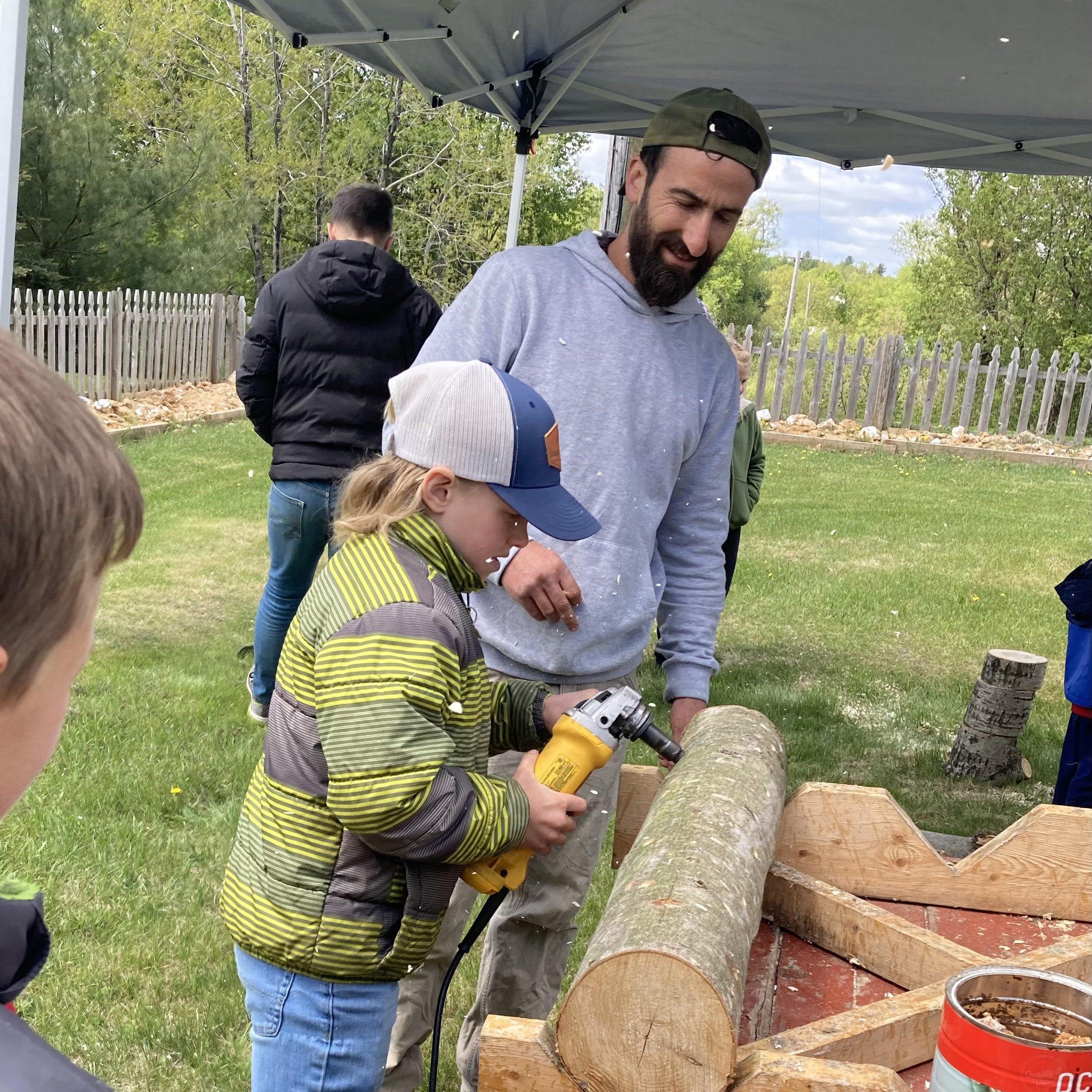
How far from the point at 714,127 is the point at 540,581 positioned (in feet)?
3.84

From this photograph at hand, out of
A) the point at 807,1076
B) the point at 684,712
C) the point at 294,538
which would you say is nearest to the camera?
the point at 807,1076

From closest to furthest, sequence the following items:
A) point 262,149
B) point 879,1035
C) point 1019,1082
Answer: point 1019,1082, point 879,1035, point 262,149

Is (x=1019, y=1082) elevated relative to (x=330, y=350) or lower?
lower

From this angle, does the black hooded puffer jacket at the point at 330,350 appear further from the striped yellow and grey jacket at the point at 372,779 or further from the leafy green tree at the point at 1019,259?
the leafy green tree at the point at 1019,259

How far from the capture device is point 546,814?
1.89 meters

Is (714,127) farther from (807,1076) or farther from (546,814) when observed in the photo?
(807,1076)

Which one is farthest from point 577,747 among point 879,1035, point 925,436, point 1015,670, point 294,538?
point 925,436

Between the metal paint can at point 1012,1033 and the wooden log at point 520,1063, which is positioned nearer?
the metal paint can at point 1012,1033

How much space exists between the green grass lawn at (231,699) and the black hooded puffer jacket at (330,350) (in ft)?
4.49

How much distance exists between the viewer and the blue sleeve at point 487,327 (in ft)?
8.55

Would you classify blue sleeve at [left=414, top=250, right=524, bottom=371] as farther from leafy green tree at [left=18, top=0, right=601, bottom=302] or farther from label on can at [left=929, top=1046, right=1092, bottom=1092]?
leafy green tree at [left=18, top=0, right=601, bottom=302]

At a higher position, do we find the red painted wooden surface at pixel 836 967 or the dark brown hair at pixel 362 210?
the dark brown hair at pixel 362 210

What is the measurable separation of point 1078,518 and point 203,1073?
1161cm

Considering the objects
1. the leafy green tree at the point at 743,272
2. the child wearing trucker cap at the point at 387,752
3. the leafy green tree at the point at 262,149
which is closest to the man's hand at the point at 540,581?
the child wearing trucker cap at the point at 387,752
